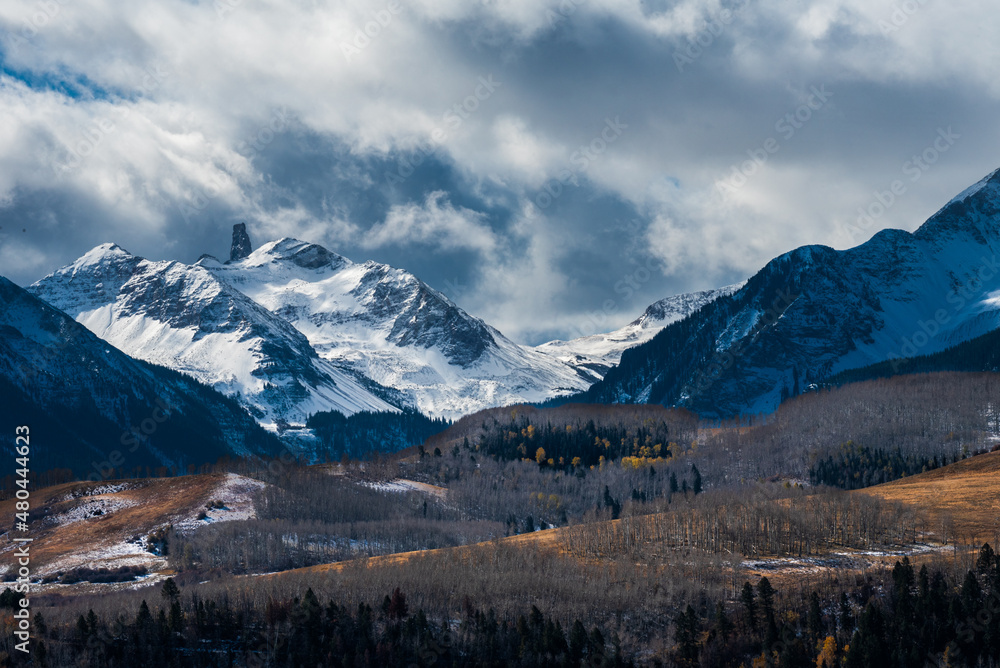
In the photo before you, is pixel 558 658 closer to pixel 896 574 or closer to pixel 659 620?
pixel 659 620

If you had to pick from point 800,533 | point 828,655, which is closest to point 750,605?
point 828,655

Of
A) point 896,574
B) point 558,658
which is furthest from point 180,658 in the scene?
point 896,574

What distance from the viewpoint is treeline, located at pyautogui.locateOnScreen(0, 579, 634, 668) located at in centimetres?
15225

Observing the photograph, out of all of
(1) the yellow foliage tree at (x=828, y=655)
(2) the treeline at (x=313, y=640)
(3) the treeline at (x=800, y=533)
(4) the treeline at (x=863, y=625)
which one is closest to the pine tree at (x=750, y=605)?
(4) the treeline at (x=863, y=625)

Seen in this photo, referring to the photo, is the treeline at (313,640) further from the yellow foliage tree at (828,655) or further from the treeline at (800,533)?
the treeline at (800,533)

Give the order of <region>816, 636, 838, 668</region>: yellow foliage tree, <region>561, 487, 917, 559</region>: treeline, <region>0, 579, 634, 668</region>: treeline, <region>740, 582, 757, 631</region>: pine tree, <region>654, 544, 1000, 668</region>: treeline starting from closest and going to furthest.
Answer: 1. <region>654, 544, 1000, 668</region>: treeline
2. <region>816, 636, 838, 668</region>: yellow foliage tree
3. <region>740, 582, 757, 631</region>: pine tree
4. <region>0, 579, 634, 668</region>: treeline
5. <region>561, 487, 917, 559</region>: treeline

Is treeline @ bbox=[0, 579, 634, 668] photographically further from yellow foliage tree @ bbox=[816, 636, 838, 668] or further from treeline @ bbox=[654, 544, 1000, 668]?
yellow foliage tree @ bbox=[816, 636, 838, 668]

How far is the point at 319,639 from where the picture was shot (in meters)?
159

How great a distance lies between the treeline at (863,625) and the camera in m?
137

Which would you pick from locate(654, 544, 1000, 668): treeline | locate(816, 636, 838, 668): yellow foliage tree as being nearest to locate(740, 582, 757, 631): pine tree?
locate(654, 544, 1000, 668): treeline

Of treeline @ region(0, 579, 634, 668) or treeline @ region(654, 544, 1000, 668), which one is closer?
treeline @ region(654, 544, 1000, 668)

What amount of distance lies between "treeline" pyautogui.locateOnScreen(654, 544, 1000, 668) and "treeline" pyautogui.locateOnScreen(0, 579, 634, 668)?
14684mm

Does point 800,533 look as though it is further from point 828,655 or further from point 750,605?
point 828,655

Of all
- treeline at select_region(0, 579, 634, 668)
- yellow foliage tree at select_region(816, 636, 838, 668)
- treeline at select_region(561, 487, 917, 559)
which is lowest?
yellow foliage tree at select_region(816, 636, 838, 668)
